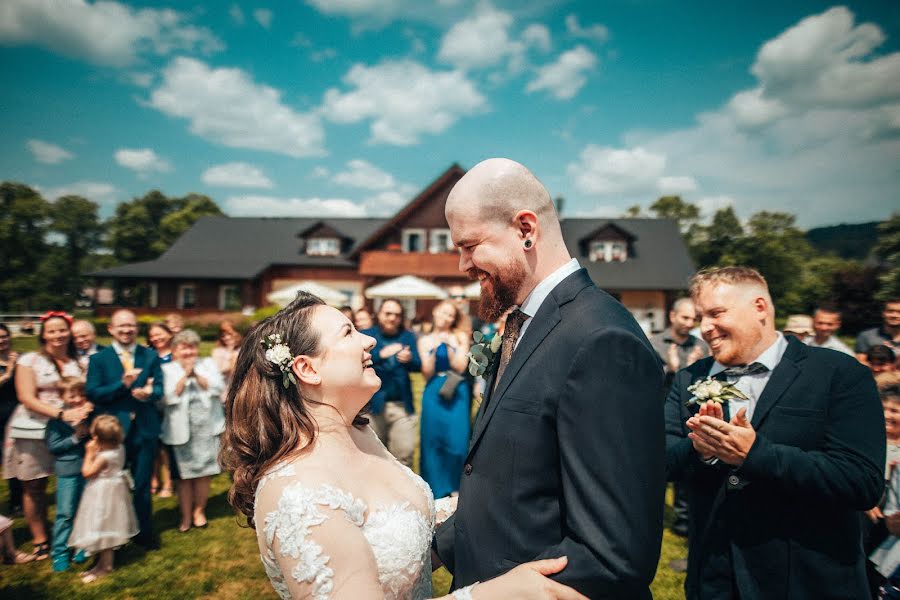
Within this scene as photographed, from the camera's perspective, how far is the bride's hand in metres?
1.39

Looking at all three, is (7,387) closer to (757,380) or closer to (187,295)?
(757,380)

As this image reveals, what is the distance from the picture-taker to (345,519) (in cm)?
180

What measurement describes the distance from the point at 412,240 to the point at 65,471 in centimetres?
2609

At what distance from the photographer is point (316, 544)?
66.9 inches

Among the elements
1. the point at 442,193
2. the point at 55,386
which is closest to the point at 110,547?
the point at 55,386

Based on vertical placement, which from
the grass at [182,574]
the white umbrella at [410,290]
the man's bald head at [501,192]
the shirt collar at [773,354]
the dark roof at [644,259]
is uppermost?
the dark roof at [644,259]

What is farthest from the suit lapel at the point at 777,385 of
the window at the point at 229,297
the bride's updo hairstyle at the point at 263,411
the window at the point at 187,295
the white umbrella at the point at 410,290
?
the window at the point at 187,295

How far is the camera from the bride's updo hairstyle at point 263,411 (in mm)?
2070

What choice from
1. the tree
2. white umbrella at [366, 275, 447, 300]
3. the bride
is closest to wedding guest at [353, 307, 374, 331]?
the bride

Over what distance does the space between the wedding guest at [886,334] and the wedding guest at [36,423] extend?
9256mm

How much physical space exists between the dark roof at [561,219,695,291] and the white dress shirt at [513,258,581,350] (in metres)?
26.8

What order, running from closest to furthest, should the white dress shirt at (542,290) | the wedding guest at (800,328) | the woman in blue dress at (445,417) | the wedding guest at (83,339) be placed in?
the white dress shirt at (542,290), the wedding guest at (83,339), the woman in blue dress at (445,417), the wedding guest at (800,328)

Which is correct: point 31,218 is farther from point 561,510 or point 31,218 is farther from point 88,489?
point 561,510

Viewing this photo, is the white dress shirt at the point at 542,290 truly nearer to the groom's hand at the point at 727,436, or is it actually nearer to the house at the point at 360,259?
the groom's hand at the point at 727,436
